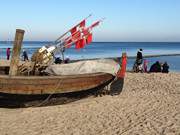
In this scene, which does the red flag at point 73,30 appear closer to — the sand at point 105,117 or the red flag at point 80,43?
the red flag at point 80,43

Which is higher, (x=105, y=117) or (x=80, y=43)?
(x=80, y=43)

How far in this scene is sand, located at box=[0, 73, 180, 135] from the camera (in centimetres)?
984

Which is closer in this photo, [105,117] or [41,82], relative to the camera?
[105,117]

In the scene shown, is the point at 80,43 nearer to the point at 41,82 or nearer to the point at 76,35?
the point at 76,35

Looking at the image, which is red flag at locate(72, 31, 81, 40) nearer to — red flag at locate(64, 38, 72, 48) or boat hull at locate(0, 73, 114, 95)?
red flag at locate(64, 38, 72, 48)

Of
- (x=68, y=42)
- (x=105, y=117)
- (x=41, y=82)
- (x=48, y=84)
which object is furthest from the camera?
A: (x=68, y=42)

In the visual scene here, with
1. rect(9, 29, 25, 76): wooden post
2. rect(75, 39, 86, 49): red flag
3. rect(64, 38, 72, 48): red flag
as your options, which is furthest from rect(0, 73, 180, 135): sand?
rect(64, 38, 72, 48): red flag

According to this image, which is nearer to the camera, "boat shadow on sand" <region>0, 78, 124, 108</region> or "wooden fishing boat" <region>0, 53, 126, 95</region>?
"wooden fishing boat" <region>0, 53, 126, 95</region>

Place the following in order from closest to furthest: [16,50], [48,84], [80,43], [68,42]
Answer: [48,84], [16,50], [68,42], [80,43]

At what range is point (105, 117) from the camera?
37.0 ft

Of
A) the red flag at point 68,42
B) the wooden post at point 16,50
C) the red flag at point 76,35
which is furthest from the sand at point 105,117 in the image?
the red flag at point 76,35

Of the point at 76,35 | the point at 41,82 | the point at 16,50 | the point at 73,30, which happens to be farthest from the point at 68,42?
the point at 41,82

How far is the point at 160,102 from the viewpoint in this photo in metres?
13.3

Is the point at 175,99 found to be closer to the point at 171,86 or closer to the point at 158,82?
the point at 171,86
